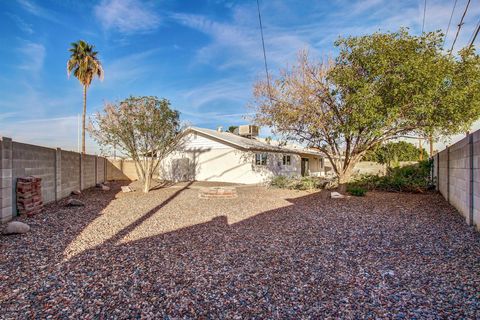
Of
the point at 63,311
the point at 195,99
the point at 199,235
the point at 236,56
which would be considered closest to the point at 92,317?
the point at 63,311

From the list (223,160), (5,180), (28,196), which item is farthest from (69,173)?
(223,160)

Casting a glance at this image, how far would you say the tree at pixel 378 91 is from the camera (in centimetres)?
927

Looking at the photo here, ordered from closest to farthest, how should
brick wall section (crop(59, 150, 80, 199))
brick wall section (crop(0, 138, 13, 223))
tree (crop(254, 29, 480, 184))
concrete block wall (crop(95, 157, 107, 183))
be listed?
brick wall section (crop(0, 138, 13, 223)), tree (crop(254, 29, 480, 184)), brick wall section (crop(59, 150, 80, 199)), concrete block wall (crop(95, 157, 107, 183))

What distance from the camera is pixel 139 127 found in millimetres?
13273

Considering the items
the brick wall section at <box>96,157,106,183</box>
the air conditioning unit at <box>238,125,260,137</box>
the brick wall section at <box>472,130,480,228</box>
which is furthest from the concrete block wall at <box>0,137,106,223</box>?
the air conditioning unit at <box>238,125,260,137</box>

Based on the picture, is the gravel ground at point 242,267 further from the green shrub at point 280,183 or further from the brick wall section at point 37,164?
the green shrub at point 280,183

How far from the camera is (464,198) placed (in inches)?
268

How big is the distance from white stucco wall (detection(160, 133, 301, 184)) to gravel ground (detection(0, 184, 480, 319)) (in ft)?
36.7

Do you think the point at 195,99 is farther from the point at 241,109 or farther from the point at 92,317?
the point at 92,317

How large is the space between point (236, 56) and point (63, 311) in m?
14.5

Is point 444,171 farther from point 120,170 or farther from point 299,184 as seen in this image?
point 120,170

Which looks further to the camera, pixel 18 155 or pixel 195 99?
pixel 195 99

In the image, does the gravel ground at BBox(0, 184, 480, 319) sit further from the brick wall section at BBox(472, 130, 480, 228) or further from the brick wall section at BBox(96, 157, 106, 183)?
the brick wall section at BBox(96, 157, 106, 183)

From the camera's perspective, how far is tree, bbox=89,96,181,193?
520 inches
